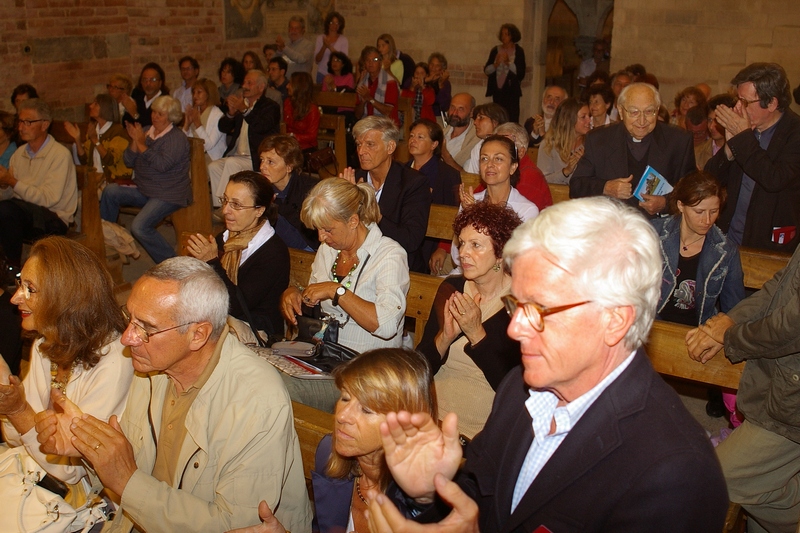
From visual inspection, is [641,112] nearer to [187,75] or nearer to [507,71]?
[507,71]

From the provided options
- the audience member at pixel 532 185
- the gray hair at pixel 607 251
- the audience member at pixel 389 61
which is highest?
the audience member at pixel 389 61

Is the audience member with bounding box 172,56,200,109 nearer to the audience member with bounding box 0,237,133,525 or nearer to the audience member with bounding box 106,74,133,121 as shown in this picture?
the audience member with bounding box 106,74,133,121

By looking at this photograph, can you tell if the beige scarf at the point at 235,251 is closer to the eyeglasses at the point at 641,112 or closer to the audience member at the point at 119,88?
the eyeglasses at the point at 641,112

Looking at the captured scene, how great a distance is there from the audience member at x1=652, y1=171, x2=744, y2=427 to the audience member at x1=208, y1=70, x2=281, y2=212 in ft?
15.2

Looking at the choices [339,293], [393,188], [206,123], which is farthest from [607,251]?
[206,123]

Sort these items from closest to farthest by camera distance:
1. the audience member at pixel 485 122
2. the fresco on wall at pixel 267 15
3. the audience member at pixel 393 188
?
the audience member at pixel 393 188 → the audience member at pixel 485 122 → the fresco on wall at pixel 267 15

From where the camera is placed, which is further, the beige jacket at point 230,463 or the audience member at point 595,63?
the audience member at point 595,63

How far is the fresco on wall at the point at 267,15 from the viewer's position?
12133mm

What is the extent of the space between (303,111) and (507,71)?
4244 mm

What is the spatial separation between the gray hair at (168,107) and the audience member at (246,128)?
839 millimetres

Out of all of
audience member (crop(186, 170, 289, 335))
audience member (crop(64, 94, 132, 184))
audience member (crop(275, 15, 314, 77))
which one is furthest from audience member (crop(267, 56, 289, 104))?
audience member (crop(186, 170, 289, 335))

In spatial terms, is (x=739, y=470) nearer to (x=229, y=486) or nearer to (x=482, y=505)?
(x=482, y=505)

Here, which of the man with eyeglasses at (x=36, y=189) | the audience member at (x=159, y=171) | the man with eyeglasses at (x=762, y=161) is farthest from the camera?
the audience member at (x=159, y=171)

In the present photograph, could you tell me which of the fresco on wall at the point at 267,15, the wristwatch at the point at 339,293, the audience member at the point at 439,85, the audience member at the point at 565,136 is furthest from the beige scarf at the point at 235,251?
the fresco on wall at the point at 267,15
